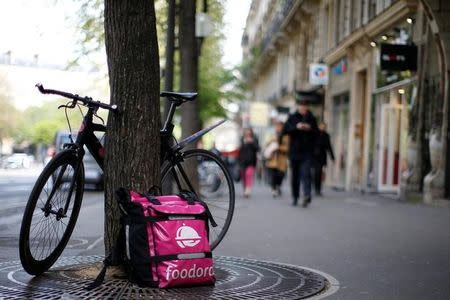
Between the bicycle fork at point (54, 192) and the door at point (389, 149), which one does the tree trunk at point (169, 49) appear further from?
the bicycle fork at point (54, 192)

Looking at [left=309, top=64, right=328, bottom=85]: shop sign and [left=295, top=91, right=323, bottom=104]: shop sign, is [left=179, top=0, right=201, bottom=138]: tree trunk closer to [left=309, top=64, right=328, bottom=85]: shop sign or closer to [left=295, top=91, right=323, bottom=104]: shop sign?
[left=309, top=64, right=328, bottom=85]: shop sign

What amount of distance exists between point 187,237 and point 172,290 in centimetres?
34

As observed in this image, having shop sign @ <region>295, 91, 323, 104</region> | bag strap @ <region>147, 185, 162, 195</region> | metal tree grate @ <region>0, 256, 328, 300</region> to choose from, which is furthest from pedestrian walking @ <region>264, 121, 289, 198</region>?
bag strap @ <region>147, 185, 162, 195</region>

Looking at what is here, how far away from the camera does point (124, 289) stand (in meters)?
4.68

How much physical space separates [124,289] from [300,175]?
9.13 m

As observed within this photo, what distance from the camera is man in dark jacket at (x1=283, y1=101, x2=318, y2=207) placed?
1334 cm

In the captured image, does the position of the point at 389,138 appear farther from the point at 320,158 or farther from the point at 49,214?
the point at 49,214

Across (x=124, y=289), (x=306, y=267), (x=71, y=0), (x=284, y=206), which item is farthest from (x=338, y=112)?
(x=124, y=289)

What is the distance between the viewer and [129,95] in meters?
5.19

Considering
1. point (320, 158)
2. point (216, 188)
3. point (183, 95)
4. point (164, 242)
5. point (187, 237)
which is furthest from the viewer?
point (320, 158)

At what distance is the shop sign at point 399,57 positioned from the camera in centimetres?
1692

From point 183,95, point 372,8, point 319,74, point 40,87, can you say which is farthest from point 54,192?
point 319,74

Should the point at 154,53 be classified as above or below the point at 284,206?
above

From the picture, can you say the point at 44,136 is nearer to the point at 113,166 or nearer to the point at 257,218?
the point at 257,218
